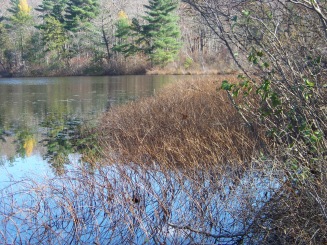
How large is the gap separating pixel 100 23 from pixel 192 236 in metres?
40.2

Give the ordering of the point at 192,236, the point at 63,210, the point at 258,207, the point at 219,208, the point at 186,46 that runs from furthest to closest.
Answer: the point at 186,46 → the point at 63,210 → the point at 219,208 → the point at 192,236 → the point at 258,207

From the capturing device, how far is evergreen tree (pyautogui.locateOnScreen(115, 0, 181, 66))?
3834cm

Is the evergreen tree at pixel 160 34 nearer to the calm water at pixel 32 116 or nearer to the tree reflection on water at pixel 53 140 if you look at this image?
the calm water at pixel 32 116

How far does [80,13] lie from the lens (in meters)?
42.8

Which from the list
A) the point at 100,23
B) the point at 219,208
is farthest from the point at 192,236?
the point at 100,23

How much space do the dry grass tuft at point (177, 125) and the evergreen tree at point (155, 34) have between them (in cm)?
2690

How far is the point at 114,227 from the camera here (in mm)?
5273

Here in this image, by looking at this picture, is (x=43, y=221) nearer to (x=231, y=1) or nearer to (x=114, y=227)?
(x=114, y=227)

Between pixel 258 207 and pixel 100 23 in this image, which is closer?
pixel 258 207

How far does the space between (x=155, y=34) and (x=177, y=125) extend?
102 ft

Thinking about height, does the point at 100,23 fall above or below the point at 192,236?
above

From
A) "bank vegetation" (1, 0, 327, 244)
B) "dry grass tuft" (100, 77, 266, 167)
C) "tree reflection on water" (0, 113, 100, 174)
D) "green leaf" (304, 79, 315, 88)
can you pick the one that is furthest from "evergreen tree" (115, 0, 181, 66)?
"green leaf" (304, 79, 315, 88)

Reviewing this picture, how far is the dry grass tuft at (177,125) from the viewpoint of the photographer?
7574 mm

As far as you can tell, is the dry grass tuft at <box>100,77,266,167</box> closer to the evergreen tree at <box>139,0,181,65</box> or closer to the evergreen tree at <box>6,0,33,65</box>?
the evergreen tree at <box>139,0,181,65</box>
